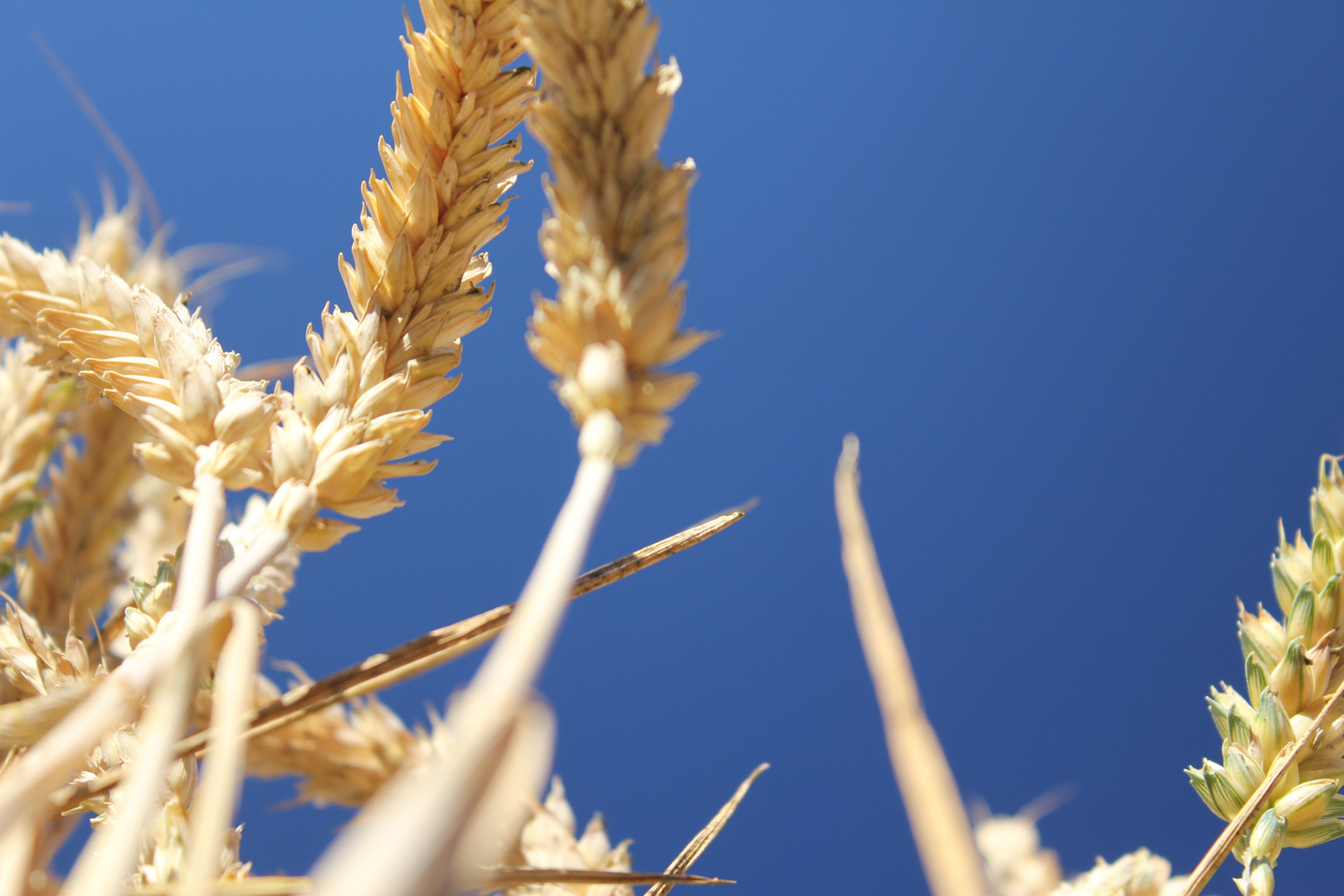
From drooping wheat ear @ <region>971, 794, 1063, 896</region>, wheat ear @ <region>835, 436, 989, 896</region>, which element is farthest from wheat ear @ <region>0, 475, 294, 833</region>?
drooping wheat ear @ <region>971, 794, 1063, 896</region>

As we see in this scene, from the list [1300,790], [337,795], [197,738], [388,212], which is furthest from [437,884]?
[337,795]

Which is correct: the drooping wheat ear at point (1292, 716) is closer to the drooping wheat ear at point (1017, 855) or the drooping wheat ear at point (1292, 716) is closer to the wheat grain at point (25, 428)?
the drooping wheat ear at point (1017, 855)

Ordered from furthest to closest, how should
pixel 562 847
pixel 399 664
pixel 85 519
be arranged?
1. pixel 85 519
2. pixel 562 847
3. pixel 399 664

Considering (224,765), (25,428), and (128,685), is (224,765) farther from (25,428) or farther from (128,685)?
(25,428)

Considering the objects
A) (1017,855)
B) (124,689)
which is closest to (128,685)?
(124,689)

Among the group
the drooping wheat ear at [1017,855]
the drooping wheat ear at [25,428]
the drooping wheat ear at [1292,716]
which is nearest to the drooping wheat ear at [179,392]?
the drooping wheat ear at [25,428]

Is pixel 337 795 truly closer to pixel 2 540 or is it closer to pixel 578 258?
pixel 2 540
